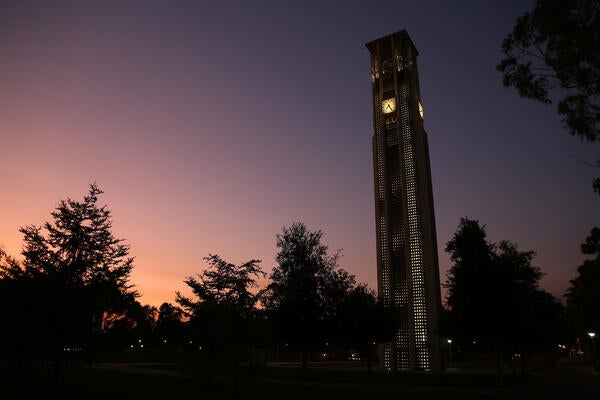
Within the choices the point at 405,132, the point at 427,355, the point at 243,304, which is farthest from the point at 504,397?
the point at 405,132

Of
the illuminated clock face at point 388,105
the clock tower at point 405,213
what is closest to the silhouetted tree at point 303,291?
the clock tower at point 405,213

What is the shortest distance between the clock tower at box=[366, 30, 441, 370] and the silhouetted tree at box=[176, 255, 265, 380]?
4087cm

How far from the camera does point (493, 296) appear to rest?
29.6 meters

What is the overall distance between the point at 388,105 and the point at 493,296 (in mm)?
47793

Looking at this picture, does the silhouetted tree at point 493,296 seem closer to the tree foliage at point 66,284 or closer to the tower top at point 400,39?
the tree foliage at point 66,284

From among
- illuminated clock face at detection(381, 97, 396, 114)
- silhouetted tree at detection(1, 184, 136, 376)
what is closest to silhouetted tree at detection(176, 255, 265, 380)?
silhouetted tree at detection(1, 184, 136, 376)

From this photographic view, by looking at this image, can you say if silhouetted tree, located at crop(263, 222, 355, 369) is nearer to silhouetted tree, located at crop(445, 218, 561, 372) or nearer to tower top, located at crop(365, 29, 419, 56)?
silhouetted tree, located at crop(445, 218, 561, 372)

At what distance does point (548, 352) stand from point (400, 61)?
50749 millimetres

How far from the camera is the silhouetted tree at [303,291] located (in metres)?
33.0

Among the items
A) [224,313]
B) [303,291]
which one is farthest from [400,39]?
[224,313]

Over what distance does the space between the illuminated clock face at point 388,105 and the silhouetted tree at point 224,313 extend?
55825 millimetres

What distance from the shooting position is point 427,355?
191 feet

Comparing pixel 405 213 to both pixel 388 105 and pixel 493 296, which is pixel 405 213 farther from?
pixel 493 296

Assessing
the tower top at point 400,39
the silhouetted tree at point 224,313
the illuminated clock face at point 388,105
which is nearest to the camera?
the silhouetted tree at point 224,313
